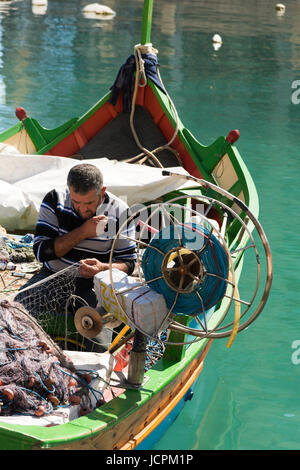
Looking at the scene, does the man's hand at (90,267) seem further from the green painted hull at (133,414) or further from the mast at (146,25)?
the mast at (146,25)

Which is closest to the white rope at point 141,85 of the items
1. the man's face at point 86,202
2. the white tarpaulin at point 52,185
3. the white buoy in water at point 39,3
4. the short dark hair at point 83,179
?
the white tarpaulin at point 52,185

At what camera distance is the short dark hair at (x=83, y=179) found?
4.17 m

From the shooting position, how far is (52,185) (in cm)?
627

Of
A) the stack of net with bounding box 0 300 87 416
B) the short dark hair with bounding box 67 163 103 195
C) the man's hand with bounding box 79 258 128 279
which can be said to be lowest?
the stack of net with bounding box 0 300 87 416

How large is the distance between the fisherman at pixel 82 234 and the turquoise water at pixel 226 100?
1.40 m

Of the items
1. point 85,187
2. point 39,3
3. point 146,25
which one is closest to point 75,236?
point 85,187

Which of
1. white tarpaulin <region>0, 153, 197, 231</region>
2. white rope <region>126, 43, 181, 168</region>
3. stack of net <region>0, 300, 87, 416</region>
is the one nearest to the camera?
stack of net <region>0, 300, 87, 416</region>

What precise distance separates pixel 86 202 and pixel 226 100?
12.3m

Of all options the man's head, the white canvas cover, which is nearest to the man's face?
the man's head

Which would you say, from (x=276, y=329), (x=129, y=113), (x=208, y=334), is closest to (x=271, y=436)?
(x=276, y=329)

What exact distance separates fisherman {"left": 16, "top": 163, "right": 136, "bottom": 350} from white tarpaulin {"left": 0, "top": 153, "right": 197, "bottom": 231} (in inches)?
62.4

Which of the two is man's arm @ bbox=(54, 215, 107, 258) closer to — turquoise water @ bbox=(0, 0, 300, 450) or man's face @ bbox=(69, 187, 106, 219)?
man's face @ bbox=(69, 187, 106, 219)

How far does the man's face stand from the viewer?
4.24 metres

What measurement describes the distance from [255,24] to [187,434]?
87.5ft
